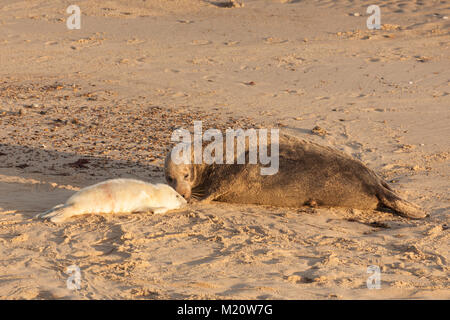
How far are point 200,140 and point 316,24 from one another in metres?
9.40

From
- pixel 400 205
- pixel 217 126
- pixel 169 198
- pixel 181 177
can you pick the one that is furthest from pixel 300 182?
pixel 217 126

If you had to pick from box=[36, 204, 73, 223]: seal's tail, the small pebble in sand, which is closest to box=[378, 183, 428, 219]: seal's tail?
the small pebble in sand

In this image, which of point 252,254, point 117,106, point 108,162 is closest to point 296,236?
point 252,254

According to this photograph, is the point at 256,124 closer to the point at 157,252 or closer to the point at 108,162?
the point at 108,162

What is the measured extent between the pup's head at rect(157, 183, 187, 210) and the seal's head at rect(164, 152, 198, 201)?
26cm

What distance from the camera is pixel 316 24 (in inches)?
590

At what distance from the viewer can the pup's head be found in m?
5.76

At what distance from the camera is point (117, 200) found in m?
5.56

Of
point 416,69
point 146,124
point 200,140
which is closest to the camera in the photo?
point 200,140

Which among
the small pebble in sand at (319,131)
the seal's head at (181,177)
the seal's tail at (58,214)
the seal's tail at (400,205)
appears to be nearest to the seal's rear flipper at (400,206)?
the seal's tail at (400,205)

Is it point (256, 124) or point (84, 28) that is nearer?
point (256, 124)

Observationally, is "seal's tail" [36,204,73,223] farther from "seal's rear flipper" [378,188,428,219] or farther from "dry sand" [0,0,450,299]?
"seal's rear flipper" [378,188,428,219]

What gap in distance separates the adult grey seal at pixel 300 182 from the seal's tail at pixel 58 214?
1.24m

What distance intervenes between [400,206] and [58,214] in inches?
130
